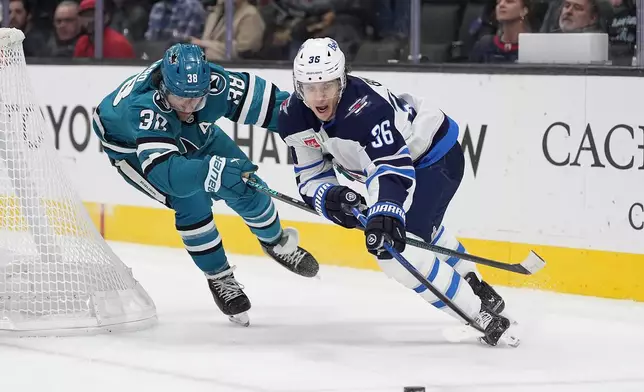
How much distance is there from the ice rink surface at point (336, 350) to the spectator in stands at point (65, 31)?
6.15ft

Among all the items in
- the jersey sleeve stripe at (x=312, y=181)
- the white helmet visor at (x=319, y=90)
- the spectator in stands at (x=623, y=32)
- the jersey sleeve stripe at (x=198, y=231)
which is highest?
the spectator in stands at (x=623, y=32)

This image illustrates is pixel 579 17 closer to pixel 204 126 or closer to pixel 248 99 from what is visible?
pixel 248 99

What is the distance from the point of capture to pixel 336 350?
4.02 metres

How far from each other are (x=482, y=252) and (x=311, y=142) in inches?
58.2

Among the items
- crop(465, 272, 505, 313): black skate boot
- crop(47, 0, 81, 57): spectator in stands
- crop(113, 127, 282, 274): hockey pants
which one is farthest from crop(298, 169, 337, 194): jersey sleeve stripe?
crop(47, 0, 81, 57): spectator in stands

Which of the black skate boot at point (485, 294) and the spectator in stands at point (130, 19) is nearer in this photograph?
the black skate boot at point (485, 294)

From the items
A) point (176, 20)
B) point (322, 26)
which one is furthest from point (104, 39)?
point (322, 26)

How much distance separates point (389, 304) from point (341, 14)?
1.49 m

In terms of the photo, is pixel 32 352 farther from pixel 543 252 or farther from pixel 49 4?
pixel 49 4

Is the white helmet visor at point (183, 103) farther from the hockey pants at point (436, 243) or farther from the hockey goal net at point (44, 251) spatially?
the hockey pants at point (436, 243)

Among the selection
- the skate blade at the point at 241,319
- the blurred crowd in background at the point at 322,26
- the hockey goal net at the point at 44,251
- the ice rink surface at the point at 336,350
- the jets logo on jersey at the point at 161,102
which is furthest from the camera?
the blurred crowd in background at the point at 322,26

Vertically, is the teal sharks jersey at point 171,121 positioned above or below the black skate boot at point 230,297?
above

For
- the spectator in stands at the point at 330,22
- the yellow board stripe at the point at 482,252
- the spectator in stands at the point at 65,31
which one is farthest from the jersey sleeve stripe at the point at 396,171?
the spectator in stands at the point at 65,31

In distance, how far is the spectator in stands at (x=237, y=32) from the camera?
235 inches
